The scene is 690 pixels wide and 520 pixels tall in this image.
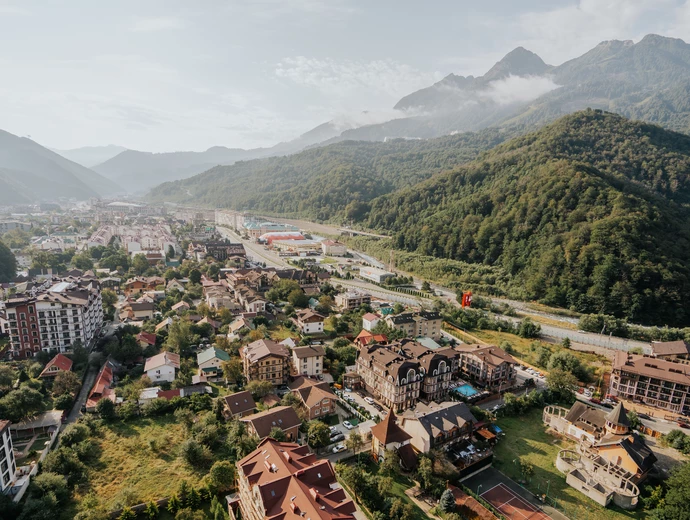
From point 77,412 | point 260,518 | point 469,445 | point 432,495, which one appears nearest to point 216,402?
point 77,412

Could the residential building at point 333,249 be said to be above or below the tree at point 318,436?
above

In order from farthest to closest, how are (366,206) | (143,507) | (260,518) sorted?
(366,206)
(143,507)
(260,518)

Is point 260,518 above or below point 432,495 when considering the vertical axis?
above

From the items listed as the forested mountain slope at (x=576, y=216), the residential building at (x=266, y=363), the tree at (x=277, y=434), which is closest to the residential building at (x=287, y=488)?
the tree at (x=277, y=434)

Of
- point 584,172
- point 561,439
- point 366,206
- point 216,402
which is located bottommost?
point 561,439

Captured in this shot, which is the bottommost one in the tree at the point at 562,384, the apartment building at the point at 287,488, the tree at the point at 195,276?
the tree at the point at 562,384

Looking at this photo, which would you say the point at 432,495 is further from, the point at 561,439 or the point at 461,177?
the point at 461,177

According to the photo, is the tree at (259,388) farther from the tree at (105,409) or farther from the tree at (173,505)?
the tree at (173,505)

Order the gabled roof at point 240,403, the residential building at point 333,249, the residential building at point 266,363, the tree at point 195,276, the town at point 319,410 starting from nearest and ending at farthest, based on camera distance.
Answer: the town at point 319,410
the gabled roof at point 240,403
the residential building at point 266,363
the tree at point 195,276
the residential building at point 333,249
